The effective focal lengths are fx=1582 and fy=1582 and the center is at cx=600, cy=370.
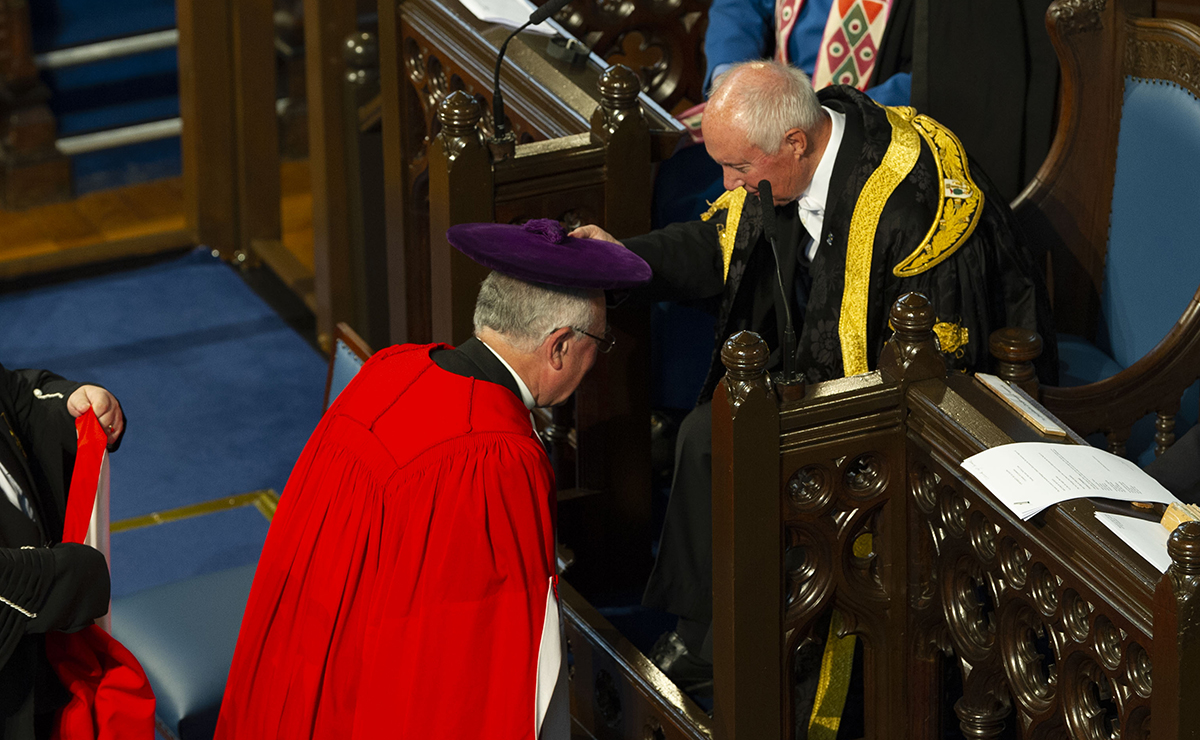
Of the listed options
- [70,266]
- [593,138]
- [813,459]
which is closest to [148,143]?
[70,266]

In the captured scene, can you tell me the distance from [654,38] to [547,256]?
2.20 m

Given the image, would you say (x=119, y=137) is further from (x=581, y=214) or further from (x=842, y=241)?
(x=842, y=241)

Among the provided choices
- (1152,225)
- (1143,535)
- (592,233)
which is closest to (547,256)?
(592,233)

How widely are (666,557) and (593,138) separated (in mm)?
939

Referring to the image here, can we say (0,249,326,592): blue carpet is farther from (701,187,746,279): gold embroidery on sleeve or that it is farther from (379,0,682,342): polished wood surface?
(701,187,746,279): gold embroidery on sleeve

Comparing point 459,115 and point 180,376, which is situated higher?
point 459,115

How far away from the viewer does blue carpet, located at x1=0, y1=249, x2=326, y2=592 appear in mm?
4926

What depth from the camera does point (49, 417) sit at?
2.96 m

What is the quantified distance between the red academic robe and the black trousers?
1.60 ft

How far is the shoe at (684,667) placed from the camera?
10.9 ft

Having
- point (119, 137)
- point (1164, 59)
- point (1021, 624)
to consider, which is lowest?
point (119, 137)

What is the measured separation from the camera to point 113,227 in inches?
275

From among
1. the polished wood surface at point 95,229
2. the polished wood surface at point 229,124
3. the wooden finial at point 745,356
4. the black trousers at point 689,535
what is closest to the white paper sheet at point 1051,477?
the wooden finial at point 745,356

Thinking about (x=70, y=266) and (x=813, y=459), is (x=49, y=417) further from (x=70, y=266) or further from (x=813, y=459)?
(x=70, y=266)
